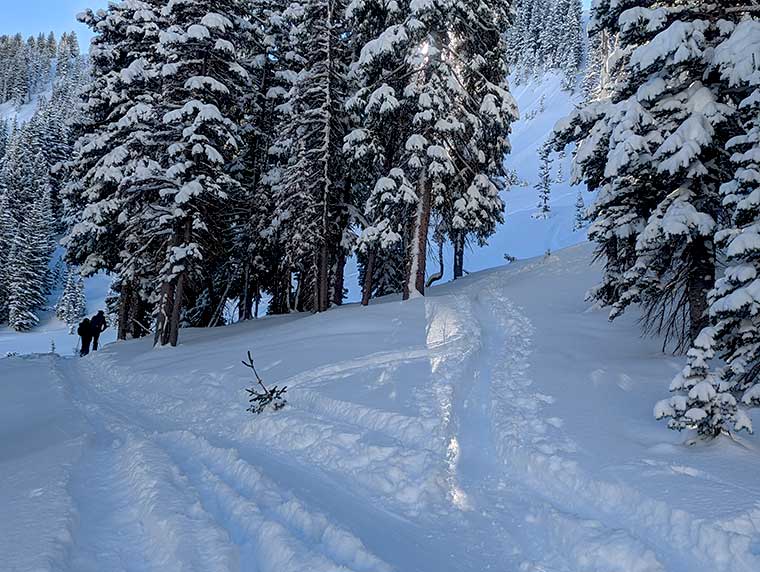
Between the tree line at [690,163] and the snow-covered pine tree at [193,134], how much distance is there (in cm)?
1258

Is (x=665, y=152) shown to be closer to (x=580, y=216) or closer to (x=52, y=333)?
(x=580, y=216)

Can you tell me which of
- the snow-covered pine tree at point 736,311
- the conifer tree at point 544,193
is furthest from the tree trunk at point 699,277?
the conifer tree at point 544,193

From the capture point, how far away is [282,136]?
21062 mm

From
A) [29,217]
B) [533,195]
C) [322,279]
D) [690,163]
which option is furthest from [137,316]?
[533,195]

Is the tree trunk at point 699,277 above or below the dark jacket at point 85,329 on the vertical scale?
above

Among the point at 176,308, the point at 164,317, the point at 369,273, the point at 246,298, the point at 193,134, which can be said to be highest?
the point at 193,134

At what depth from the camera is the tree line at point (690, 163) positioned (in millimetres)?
6379

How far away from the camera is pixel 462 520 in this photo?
4.61 meters

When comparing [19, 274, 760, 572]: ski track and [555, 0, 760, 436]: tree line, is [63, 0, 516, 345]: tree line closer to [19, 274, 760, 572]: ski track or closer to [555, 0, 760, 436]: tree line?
[555, 0, 760, 436]: tree line

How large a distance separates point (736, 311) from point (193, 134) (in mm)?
16857

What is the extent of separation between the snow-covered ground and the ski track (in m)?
0.02

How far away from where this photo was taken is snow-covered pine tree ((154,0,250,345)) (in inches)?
681

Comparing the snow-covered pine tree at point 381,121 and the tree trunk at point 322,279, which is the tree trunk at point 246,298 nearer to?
the tree trunk at point 322,279

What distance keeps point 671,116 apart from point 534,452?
22.2ft
